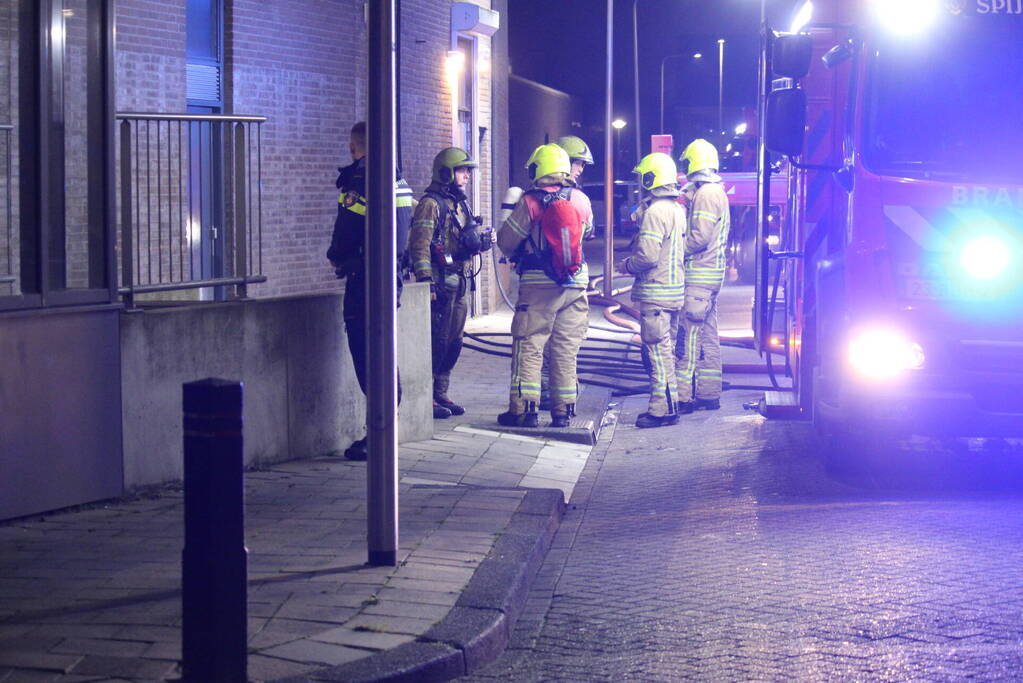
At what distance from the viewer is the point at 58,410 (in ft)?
23.1

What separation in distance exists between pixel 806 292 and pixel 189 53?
20.1 feet

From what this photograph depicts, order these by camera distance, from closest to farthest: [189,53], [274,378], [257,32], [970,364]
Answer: [970,364], [274,378], [189,53], [257,32]

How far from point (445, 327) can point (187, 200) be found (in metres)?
3.26

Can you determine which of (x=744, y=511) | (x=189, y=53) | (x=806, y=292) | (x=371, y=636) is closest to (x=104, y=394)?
(x=371, y=636)

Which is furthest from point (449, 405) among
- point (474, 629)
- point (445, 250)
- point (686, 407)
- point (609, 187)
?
point (609, 187)

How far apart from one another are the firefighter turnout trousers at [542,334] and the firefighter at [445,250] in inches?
30.4

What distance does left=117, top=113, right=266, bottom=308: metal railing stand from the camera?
7965mm

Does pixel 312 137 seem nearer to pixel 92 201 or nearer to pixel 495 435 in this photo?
pixel 495 435

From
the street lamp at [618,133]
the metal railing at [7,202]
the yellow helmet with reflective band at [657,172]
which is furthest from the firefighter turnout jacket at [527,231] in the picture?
the street lamp at [618,133]

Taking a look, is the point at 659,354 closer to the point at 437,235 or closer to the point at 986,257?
the point at 437,235

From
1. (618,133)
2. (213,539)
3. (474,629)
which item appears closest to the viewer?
(213,539)

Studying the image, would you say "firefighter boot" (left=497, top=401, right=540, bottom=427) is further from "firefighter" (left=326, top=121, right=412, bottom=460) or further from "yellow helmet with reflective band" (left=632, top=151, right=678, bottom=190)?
"yellow helmet with reflective band" (left=632, top=151, right=678, bottom=190)

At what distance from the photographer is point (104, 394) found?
288 inches

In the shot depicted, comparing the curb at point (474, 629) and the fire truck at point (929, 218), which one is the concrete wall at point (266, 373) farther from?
the fire truck at point (929, 218)
